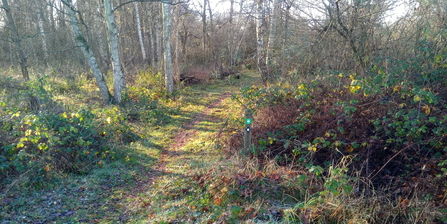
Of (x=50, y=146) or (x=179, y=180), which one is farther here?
(x=50, y=146)

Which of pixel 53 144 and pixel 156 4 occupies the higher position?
pixel 156 4

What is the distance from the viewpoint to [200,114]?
10406 millimetres

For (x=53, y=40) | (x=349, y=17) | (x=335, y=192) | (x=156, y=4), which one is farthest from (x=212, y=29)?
(x=335, y=192)

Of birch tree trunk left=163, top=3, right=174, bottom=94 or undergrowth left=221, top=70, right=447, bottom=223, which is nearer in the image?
undergrowth left=221, top=70, right=447, bottom=223

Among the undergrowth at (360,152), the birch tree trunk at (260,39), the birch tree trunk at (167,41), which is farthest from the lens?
the birch tree trunk at (260,39)

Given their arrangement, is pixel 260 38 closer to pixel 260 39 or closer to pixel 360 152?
pixel 260 39

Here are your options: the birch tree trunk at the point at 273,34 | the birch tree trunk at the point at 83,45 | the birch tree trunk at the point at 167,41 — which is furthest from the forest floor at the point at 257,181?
the birch tree trunk at the point at 167,41

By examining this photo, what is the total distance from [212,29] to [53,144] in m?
17.0

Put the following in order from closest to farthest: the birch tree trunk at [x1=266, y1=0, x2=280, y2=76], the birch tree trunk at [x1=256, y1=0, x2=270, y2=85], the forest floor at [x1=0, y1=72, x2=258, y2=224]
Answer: the forest floor at [x1=0, y1=72, x2=258, y2=224], the birch tree trunk at [x1=266, y1=0, x2=280, y2=76], the birch tree trunk at [x1=256, y1=0, x2=270, y2=85]

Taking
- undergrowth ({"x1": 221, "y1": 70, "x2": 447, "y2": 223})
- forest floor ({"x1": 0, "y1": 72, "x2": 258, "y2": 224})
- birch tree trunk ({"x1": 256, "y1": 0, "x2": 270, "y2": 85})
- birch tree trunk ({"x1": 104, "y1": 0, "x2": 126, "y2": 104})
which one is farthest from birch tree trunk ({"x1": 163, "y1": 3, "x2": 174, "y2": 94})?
undergrowth ({"x1": 221, "y1": 70, "x2": 447, "y2": 223})

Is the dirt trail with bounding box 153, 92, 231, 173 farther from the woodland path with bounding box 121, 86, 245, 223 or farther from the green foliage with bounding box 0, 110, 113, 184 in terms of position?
the green foliage with bounding box 0, 110, 113, 184

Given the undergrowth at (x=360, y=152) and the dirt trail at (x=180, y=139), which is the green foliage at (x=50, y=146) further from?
the undergrowth at (x=360, y=152)

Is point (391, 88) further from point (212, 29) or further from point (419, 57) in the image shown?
point (212, 29)

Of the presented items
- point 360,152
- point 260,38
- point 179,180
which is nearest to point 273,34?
point 260,38
